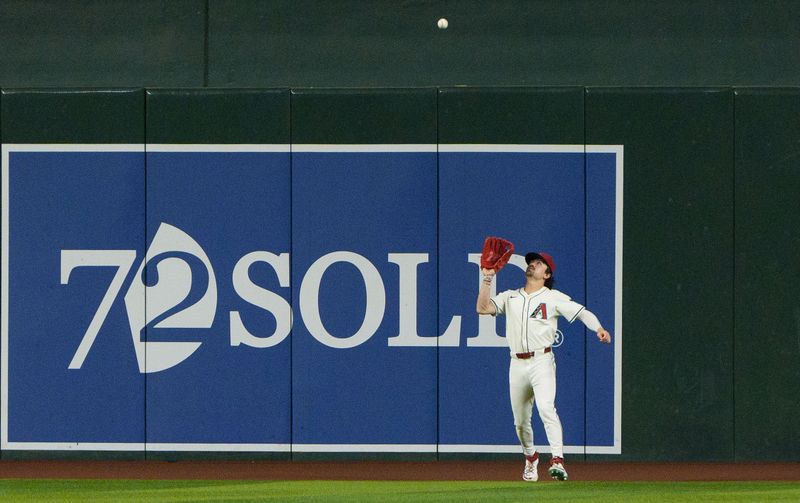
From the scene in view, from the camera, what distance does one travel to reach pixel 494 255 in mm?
10516

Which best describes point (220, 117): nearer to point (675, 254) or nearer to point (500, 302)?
point (500, 302)

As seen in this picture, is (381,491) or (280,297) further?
(280,297)

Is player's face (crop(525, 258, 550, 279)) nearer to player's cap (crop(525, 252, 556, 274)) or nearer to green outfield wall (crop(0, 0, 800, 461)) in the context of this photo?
player's cap (crop(525, 252, 556, 274))

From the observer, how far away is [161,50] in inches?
489

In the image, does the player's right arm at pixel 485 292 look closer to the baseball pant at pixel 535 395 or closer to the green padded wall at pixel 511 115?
the baseball pant at pixel 535 395

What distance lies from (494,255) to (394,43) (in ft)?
9.08

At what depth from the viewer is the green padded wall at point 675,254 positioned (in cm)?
1191

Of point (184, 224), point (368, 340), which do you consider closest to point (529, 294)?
point (368, 340)

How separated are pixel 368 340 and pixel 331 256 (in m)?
0.82

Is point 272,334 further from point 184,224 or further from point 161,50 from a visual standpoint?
point 161,50

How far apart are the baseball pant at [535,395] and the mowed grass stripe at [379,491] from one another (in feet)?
1.18

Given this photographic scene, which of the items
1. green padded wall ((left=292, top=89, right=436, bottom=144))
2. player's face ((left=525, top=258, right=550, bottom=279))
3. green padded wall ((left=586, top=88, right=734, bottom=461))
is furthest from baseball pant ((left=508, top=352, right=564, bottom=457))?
green padded wall ((left=292, top=89, right=436, bottom=144))

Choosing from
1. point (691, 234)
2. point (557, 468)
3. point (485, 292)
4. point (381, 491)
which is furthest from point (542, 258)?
point (381, 491)

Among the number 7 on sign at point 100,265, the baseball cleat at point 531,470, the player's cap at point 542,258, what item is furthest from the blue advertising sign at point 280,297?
the baseball cleat at point 531,470
